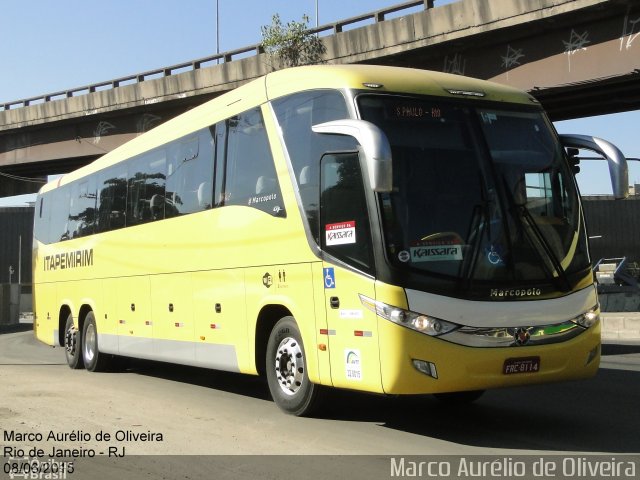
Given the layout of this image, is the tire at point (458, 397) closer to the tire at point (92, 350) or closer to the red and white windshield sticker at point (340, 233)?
the red and white windshield sticker at point (340, 233)

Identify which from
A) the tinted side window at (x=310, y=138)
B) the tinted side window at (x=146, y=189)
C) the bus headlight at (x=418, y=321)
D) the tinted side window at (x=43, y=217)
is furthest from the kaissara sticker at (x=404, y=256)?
the tinted side window at (x=43, y=217)

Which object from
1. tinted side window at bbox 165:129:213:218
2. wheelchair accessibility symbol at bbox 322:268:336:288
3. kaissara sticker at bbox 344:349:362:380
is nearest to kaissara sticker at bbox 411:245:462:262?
wheelchair accessibility symbol at bbox 322:268:336:288

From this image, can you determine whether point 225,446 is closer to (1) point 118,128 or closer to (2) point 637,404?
(2) point 637,404

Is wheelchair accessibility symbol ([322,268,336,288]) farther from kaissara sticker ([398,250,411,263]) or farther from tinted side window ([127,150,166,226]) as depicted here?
tinted side window ([127,150,166,226])

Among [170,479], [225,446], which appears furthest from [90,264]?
[170,479]

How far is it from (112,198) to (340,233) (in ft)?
25.4

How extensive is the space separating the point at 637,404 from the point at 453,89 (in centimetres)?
436

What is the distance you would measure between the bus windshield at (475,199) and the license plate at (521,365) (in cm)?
69

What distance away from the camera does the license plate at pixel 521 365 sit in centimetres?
759

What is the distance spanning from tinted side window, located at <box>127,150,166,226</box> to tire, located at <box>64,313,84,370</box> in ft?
11.5

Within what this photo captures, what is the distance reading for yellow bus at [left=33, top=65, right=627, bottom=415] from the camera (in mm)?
7438

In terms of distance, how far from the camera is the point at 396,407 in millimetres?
9844

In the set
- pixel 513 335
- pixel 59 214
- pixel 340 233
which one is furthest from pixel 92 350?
pixel 513 335

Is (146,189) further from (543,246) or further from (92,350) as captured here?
(543,246)
